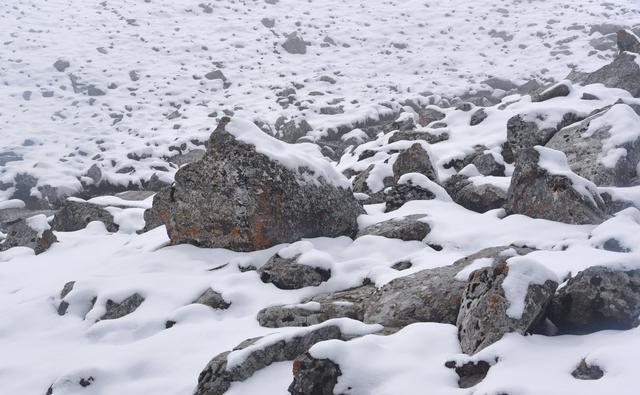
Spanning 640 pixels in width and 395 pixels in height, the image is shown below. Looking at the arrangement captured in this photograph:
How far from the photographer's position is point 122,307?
22.4 ft

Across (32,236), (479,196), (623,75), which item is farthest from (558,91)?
(32,236)

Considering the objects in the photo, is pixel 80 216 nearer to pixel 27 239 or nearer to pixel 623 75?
pixel 27 239

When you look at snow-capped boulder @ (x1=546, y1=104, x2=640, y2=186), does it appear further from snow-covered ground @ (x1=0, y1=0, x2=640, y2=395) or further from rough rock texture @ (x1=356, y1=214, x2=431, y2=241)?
rough rock texture @ (x1=356, y1=214, x2=431, y2=241)

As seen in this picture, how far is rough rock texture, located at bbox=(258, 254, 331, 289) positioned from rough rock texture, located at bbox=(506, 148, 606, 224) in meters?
3.48

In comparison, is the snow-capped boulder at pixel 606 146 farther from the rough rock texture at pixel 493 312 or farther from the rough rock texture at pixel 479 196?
the rough rock texture at pixel 493 312

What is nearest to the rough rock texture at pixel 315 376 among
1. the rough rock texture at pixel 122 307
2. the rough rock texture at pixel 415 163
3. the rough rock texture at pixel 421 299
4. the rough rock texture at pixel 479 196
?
the rough rock texture at pixel 421 299

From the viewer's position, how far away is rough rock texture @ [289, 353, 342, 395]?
4.14 m

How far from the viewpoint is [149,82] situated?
27.3 m

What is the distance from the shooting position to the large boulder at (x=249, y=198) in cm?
A: 793

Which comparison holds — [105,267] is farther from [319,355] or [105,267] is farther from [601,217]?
[601,217]

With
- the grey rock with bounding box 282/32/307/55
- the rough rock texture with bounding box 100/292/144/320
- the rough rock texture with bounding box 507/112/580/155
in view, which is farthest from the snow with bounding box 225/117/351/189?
the grey rock with bounding box 282/32/307/55

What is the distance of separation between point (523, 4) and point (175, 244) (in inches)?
1496

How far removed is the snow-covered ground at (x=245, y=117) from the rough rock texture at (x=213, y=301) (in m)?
0.10

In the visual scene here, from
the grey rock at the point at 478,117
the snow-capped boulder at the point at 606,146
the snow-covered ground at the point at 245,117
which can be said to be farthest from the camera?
the grey rock at the point at 478,117
